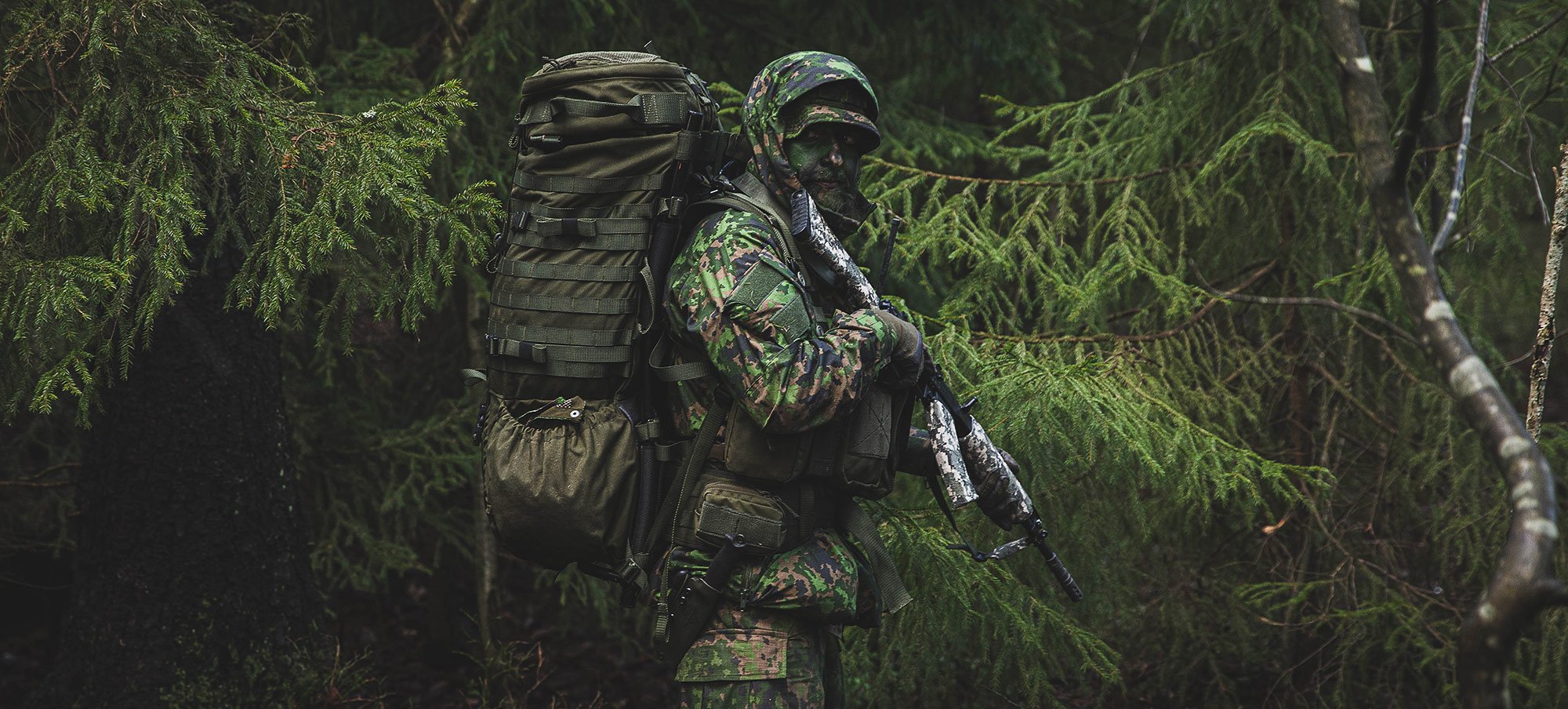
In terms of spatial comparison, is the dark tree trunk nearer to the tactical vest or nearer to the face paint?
the tactical vest

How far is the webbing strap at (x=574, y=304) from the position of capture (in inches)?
122

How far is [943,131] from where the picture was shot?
260 inches

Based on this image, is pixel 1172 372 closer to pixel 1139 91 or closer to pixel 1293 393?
pixel 1293 393

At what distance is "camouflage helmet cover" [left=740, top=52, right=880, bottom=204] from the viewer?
3281 millimetres

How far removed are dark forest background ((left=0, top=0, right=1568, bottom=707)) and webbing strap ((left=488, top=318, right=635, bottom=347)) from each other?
0.94m

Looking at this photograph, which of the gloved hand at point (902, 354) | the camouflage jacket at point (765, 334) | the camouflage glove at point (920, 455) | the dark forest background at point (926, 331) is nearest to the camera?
the camouflage jacket at point (765, 334)

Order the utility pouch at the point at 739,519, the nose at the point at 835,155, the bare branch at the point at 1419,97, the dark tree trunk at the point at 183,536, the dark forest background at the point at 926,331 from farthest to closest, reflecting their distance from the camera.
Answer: the dark tree trunk at the point at 183,536, the dark forest background at the point at 926,331, the nose at the point at 835,155, the utility pouch at the point at 739,519, the bare branch at the point at 1419,97

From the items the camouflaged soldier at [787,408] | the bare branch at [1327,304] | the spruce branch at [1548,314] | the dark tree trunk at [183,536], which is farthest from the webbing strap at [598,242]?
the spruce branch at [1548,314]

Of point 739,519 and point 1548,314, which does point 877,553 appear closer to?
point 739,519

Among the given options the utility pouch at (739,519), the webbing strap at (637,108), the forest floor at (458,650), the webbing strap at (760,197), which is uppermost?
the webbing strap at (637,108)

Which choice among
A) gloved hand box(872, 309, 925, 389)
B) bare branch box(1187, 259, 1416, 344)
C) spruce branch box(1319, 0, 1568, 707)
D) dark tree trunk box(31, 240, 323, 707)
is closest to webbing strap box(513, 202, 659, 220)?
gloved hand box(872, 309, 925, 389)

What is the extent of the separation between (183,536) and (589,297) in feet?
9.24

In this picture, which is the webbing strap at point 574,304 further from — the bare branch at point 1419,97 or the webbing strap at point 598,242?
the bare branch at point 1419,97

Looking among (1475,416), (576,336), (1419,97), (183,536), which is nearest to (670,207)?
(576,336)
